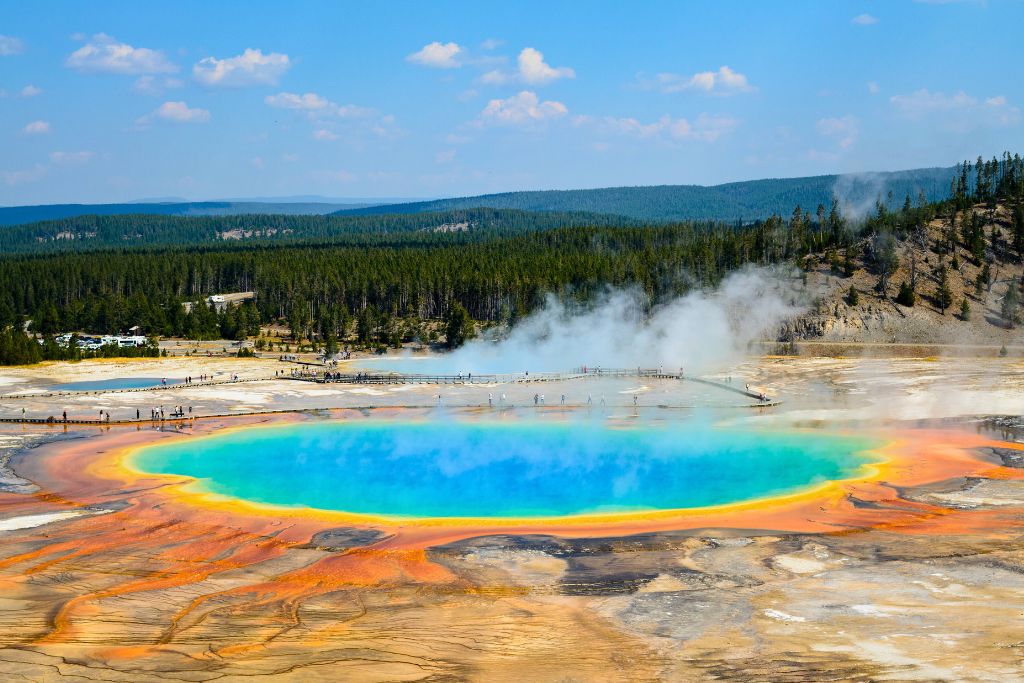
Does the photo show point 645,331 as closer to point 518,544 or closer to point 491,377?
point 491,377

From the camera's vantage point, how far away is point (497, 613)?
18.2 meters

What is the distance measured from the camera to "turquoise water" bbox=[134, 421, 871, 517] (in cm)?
2741

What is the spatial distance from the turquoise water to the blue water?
14499 millimetres

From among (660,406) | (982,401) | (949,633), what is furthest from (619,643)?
(982,401)

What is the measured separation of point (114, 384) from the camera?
50219 millimetres

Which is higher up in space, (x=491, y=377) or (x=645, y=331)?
(x=645, y=331)

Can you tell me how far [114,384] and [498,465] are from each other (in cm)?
2677

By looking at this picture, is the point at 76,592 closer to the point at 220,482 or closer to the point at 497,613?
the point at 497,613

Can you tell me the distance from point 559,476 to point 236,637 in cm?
1486

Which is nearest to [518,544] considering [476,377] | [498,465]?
[498,465]

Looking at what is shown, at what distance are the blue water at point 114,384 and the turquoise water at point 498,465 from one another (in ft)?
47.6

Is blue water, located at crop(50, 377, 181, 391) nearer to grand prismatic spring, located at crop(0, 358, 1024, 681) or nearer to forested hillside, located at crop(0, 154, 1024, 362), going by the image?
grand prismatic spring, located at crop(0, 358, 1024, 681)

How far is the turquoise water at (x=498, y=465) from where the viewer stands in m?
27.4

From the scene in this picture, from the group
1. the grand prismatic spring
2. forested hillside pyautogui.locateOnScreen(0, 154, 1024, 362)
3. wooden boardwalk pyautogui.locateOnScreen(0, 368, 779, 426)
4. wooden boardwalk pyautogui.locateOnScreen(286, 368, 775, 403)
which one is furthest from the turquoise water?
forested hillside pyautogui.locateOnScreen(0, 154, 1024, 362)
